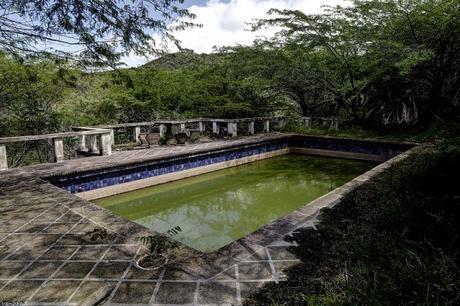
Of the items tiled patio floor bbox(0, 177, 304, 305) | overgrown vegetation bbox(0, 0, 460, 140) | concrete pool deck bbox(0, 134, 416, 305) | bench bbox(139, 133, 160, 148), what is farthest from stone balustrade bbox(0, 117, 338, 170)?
tiled patio floor bbox(0, 177, 304, 305)

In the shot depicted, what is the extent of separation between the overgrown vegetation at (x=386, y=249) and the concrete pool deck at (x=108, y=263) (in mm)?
267

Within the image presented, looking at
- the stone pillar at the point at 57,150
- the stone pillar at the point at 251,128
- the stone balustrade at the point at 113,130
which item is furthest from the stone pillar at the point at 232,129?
the stone pillar at the point at 57,150

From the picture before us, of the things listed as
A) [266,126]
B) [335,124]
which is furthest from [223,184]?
[335,124]

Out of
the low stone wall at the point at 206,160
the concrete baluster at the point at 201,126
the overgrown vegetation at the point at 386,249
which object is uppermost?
the concrete baluster at the point at 201,126

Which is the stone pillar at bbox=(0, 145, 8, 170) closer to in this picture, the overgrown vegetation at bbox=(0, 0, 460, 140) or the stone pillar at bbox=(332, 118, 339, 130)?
the overgrown vegetation at bbox=(0, 0, 460, 140)

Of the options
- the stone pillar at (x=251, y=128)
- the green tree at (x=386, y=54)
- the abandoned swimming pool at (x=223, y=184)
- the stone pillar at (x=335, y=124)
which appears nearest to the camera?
the abandoned swimming pool at (x=223, y=184)

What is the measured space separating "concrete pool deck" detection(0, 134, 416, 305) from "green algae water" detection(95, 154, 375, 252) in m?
1.48

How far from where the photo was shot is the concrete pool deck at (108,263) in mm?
2637

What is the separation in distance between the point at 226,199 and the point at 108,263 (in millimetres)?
4492

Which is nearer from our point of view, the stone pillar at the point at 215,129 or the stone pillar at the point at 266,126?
the stone pillar at the point at 215,129

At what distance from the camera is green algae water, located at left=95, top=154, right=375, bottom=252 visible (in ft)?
18.9

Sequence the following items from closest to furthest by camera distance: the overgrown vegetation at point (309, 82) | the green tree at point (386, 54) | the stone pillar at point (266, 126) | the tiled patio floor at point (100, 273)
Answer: the tiled patio floor at point (100, 273), the overgrown vegetation at point (309, 82), the green tree at point (386, 54), the stone pillar at point (266, 126)

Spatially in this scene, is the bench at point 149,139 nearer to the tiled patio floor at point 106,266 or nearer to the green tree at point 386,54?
the tiled patio floor at point 106,266

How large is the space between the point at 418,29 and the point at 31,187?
1249 cm
